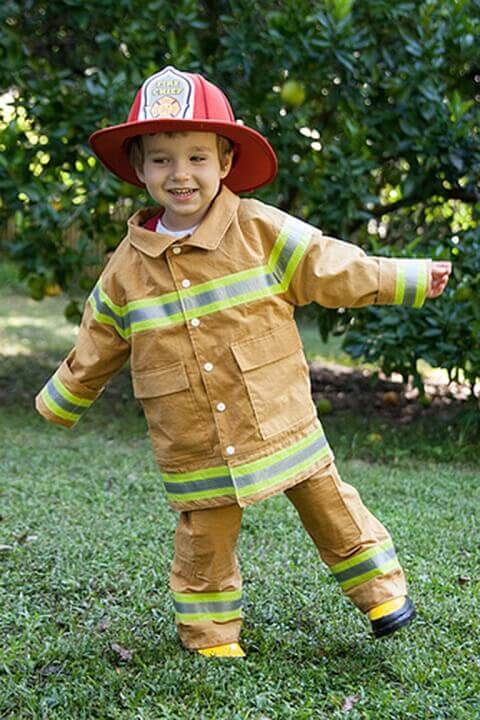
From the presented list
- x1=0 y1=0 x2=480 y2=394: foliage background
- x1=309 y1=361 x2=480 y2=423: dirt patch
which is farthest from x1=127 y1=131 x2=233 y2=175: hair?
x1=309 y1=361 x2=480 y2=423: dirt patch

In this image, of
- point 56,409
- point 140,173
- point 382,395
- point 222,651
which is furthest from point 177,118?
point 382,395

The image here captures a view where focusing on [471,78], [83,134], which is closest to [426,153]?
[471,78]

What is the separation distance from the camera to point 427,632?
306 centimetres

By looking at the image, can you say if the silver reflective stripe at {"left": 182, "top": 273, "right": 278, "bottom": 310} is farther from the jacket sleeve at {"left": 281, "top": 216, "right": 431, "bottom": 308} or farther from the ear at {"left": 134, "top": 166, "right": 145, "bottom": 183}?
the ear at {"left": 134, "top": 166, "right": 145, "bottom": 183}

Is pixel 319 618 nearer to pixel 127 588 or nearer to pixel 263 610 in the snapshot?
pixel 263 610

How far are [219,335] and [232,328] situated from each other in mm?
39

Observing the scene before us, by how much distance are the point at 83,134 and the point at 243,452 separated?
330 cm

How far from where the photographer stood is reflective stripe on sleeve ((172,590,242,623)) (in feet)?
9.48

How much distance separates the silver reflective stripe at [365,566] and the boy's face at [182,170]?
3.56 ft

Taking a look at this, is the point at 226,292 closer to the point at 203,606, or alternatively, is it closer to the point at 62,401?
the point at 62,401

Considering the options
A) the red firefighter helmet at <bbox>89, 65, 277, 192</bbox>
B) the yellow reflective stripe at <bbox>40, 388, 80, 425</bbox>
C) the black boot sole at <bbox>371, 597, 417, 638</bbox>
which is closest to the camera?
the red firefighter helmet at <bbox>89, 65, 277, 192</bbox>

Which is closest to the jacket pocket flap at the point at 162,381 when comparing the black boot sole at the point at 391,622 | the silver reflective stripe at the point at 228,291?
the silver reflective stripe at the point at 228,291

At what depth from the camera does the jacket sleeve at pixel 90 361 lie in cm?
285

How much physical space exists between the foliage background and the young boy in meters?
2.31
